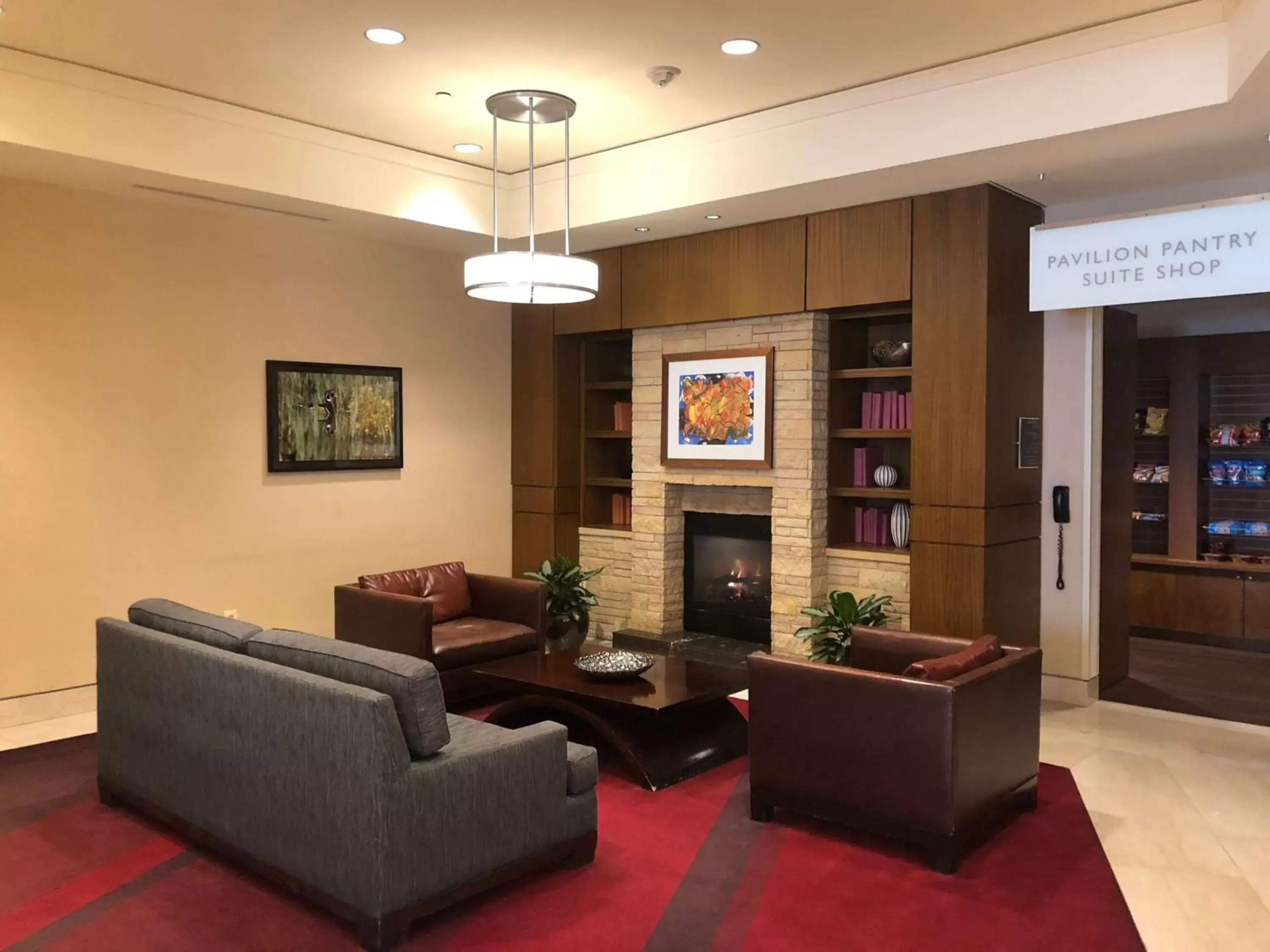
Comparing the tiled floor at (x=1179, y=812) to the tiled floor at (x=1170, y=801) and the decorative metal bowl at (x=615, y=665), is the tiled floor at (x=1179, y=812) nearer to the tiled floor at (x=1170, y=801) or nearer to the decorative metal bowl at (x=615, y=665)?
the tiled floor at (x=1170, y=801)

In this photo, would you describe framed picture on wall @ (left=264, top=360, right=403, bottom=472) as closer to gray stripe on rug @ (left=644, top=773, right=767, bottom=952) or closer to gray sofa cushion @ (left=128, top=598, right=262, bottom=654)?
gray sofa cushion @ (left=128, top=598, right=262, bottom=654)

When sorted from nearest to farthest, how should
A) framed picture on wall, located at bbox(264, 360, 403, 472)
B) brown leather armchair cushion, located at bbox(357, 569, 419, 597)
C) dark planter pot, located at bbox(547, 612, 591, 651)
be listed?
brown leather armchair cushion, located at bbox(357, 569, 419, 597) < framed picture on wall, located at bbox(264, 360, 403, 472) < dark planter pot, located at bbox(547, 612, 591, 651)

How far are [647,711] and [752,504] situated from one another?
2.66m

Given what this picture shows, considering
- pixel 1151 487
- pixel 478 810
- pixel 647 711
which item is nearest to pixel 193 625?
pixel 478 810

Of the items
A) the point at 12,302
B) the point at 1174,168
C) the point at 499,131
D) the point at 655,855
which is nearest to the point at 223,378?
the point at 12,302

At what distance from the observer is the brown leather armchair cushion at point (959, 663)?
3.68 meters

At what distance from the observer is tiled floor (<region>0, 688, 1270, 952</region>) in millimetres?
3309

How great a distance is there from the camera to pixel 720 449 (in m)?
6.61

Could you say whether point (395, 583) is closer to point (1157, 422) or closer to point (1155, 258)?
point (1155, 258)

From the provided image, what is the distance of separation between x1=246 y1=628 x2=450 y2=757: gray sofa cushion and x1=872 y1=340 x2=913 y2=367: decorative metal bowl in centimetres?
392

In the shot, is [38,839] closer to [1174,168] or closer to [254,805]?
[254,805]

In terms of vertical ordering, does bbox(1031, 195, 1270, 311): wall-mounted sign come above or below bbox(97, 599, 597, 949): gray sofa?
above

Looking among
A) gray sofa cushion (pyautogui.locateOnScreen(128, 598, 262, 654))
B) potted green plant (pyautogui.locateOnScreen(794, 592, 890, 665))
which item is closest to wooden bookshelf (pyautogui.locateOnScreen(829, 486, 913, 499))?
potted green plant (pyautogui.locateOnScreen(794, 592, 890, 665))

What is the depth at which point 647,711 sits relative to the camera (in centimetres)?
431
